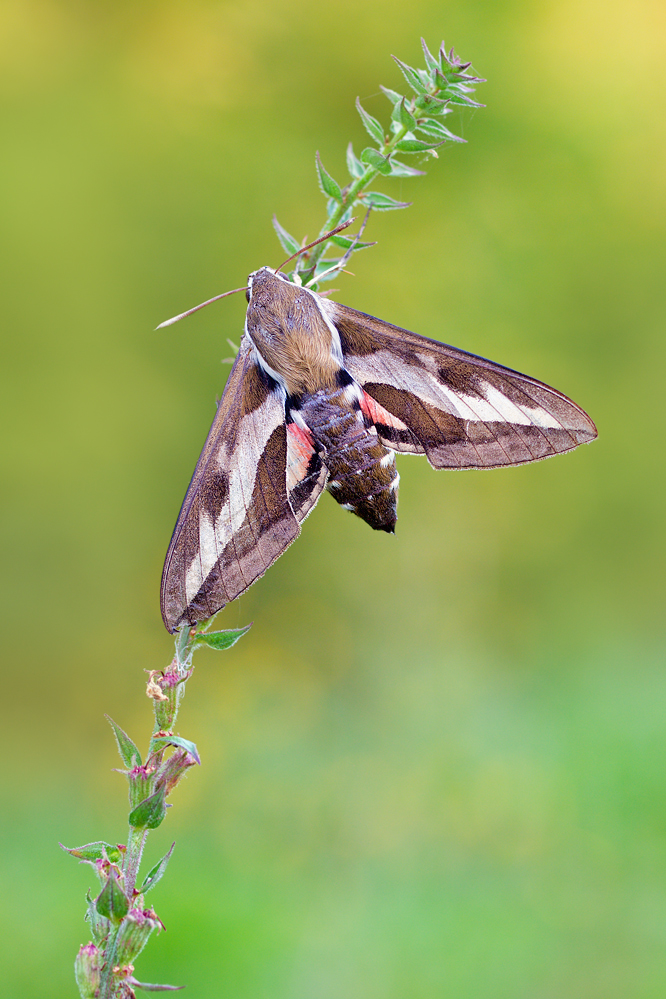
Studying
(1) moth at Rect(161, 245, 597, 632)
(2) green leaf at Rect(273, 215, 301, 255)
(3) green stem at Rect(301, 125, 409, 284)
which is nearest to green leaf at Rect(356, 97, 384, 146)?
(3) green stem at Rect(301, 125, 409, 284)

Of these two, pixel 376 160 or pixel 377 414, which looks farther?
pixel 377 414

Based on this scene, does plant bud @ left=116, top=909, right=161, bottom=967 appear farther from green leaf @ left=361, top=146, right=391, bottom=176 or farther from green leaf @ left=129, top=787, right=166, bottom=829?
green leaf @ left=361, top=146, right=391, bottom=176

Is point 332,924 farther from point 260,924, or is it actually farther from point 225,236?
point 225,236

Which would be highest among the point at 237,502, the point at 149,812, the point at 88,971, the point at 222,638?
the point at 237,502

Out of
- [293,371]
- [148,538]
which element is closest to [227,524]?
[293,371]

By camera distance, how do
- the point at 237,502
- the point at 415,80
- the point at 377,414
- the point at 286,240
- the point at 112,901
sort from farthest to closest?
the point at 377,414 < the point at 237,502 < the point at 286,240 < the point at 415,80 < the point at 112,901

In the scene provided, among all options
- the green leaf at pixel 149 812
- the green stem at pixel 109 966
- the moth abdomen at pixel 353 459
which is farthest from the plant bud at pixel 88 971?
the moth abdomen at pixel 353 459

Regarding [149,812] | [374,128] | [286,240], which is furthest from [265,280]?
[149,812]

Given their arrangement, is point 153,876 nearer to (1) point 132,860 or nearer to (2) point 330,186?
(1) point 132,860

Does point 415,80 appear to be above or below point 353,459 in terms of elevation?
above
